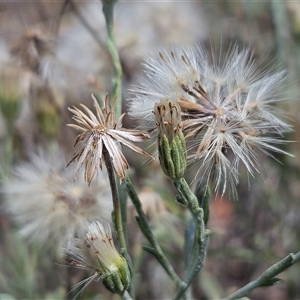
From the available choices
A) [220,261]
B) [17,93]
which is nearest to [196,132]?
[17,93]

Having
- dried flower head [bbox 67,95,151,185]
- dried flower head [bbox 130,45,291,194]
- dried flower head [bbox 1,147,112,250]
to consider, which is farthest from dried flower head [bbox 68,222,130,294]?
dried flower head [bbox 1,147,112,250]

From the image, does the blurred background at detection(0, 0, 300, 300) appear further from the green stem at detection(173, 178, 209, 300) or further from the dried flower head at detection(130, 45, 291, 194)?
the green stem at detection(173, 178, 209, 300)

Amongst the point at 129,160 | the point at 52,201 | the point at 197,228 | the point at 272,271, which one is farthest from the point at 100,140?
the point at 129,160

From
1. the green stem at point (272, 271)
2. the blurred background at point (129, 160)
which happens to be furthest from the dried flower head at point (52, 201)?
the green stem at point (272, 271)

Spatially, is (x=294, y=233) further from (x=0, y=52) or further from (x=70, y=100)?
(x=0, y=52)

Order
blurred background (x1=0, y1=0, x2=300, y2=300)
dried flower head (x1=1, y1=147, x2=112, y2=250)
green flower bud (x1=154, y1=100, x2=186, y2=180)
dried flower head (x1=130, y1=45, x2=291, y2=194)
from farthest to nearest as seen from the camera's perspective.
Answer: blurred background (x1=0, y1=0, x2=300, y2=300) → dried flower head (x1=1, y1=147, x2=112, y2=250) → dried flower head (x1=130, y1=45, x2=291, y2=194) → green flower bud (x1=154, y1=100, x2=186, y2=180)

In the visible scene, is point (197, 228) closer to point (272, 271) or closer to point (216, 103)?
point (272, 271)

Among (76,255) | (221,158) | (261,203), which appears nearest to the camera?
(76,255)
